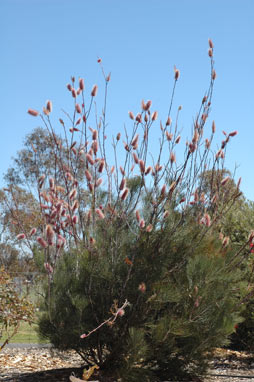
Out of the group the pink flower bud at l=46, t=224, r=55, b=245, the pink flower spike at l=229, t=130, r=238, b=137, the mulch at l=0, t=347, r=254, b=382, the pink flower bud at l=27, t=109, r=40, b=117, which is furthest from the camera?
the mulch at l=0, t=347, r=254, b=382

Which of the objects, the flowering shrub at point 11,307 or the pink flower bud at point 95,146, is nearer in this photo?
the pink flower bud at point 95,146

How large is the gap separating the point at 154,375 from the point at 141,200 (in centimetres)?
167

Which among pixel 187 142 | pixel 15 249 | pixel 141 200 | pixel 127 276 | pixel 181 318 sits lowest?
Answer: pixel 181 318

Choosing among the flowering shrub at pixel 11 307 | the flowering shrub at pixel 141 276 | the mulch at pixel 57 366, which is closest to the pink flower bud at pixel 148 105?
the flowering shrub at pixel 141 276

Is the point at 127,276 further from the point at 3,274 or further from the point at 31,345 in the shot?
the point at 31,345

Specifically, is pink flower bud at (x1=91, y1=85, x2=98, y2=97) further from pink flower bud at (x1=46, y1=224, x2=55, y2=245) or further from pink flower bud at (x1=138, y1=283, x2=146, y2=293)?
pink flower bud at (x1=138, y1=283, x2=146, y2=293)

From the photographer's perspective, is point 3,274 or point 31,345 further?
point 31,345

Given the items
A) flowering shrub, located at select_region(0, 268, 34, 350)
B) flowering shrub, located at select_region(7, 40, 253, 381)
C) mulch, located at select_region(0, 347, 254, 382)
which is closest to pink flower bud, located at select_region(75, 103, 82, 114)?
flowering shrub, located at select_region(7, 40, 253, 381)

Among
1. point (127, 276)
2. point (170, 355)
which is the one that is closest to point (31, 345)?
point (170, 355)

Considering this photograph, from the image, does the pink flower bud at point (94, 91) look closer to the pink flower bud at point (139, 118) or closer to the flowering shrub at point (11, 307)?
the pink flower bud at point (139, 118)

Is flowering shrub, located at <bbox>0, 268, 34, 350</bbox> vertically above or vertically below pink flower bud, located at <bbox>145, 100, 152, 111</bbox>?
below

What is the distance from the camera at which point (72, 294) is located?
4.46 meters

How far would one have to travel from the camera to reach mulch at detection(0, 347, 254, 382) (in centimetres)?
508

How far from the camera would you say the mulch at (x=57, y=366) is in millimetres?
5082
